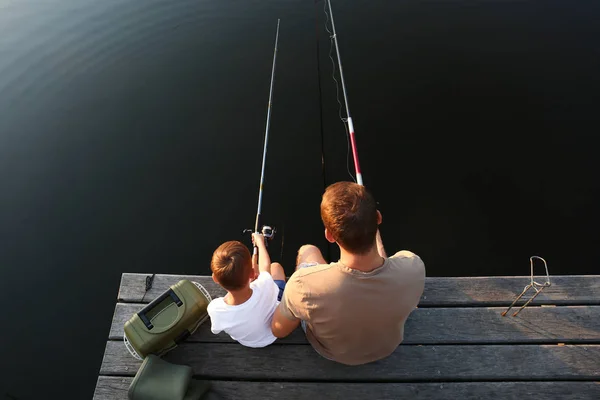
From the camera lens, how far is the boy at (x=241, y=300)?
2000mm

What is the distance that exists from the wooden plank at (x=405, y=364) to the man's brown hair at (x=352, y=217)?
1.12 meters

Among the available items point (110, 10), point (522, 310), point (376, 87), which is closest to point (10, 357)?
point (522, 310)

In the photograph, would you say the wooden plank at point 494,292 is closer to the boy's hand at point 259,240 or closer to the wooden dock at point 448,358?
the wooden dock at point 448,358

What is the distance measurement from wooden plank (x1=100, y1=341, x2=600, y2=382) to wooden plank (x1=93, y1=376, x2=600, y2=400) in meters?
0.04

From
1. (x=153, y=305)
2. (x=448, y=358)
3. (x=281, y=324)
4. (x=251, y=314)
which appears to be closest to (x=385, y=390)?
(x=448, y=358)

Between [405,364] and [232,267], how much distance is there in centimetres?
130

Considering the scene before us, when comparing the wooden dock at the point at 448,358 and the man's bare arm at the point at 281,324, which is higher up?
the man's bare arm at the point at 281,324

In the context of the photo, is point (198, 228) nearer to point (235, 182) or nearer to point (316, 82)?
point (235, 182)

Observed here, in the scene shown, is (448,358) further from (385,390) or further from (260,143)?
(260,143)

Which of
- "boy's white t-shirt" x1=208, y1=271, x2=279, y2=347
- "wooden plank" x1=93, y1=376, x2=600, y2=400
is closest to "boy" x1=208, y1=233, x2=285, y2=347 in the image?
"boy's white t-shirt" x1=208, y1=271, x2=279, y2=347

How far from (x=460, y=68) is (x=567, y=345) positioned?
14.1 feet

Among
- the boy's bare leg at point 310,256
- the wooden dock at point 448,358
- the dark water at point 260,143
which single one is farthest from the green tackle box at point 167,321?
the dark water at point 260,143

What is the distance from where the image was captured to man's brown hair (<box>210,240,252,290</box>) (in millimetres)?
1977

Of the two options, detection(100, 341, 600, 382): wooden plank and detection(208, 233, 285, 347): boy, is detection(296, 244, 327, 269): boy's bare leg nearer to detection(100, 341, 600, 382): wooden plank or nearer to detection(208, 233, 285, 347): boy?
detection(208, 233, 285, 347): boy
